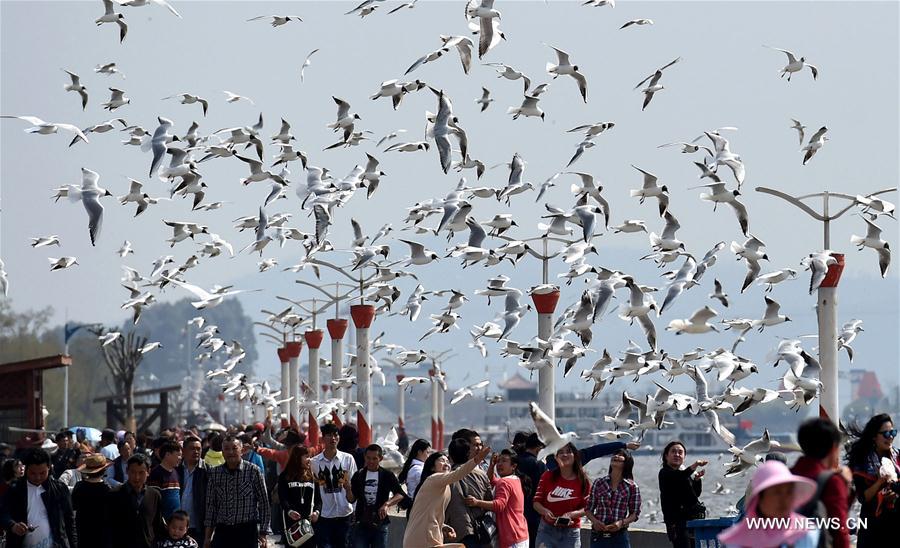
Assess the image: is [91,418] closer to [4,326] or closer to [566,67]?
[4,326]

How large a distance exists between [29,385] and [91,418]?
7590 centimetres

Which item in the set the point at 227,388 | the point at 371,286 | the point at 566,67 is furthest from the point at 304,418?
the point at 566,67

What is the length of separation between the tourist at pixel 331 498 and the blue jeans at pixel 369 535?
0.11 metres

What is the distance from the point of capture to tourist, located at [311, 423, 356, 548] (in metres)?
14.7

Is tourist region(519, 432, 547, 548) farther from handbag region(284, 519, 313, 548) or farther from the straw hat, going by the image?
the straw hat

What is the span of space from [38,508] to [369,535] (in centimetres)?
289

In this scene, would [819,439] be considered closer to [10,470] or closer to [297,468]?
[297,468]

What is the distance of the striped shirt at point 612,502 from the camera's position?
1319 cm

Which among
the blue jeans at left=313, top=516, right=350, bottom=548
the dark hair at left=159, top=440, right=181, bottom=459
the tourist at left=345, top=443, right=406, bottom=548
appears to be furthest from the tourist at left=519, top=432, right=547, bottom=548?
the dark hair at left=159, top=440, right=181, bottom=459

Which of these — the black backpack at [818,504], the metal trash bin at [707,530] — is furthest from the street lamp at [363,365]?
the black backpack at [818,504]

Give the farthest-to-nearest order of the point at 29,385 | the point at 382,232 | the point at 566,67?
1. the point at 29,385
2. the point at 382,232
3. the point at 566,67

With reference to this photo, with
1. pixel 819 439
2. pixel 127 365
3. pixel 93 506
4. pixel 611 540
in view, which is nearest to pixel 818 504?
pixel 819 439

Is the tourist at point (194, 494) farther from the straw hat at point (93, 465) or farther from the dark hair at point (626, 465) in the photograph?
the dark hair at point (626, 465)

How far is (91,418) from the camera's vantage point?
10862 centimetres
